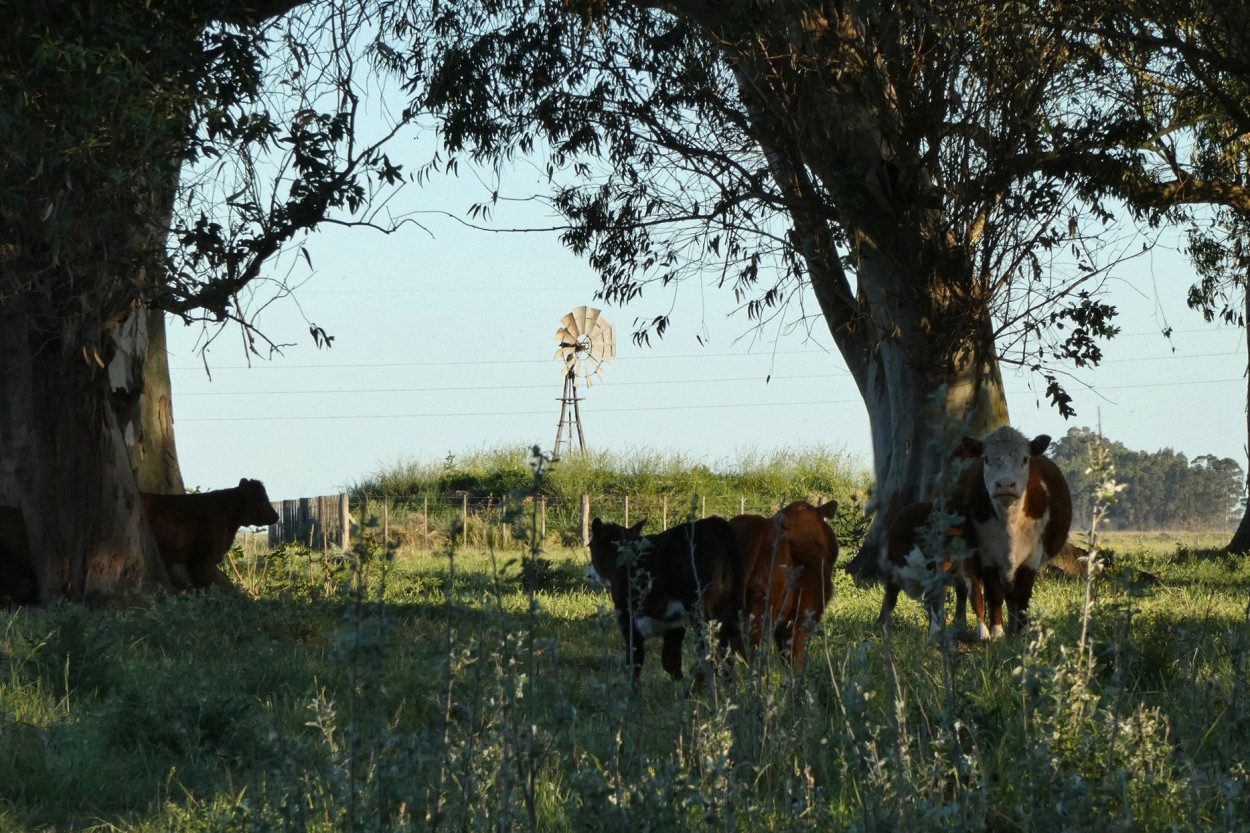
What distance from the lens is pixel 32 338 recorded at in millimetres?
13523

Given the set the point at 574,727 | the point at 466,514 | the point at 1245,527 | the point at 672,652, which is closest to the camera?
the point at 574,727

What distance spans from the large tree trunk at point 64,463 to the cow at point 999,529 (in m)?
7.56

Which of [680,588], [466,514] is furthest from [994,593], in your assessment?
[466,514]

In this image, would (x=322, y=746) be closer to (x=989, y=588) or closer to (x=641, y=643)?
(x=641, y=643)

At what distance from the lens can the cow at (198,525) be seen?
1516cm

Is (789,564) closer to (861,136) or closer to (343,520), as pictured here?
(861,136)

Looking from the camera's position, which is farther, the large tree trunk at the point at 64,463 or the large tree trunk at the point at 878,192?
the large tree trunk at the point at 878,192

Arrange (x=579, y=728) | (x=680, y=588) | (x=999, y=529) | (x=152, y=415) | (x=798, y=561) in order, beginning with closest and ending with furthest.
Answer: (x=579, y=728) → (x=680, y=588) → (x=798, y=561) → (x=999, y=529) → (x=152, y=415)

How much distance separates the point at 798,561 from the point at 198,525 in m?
8.65

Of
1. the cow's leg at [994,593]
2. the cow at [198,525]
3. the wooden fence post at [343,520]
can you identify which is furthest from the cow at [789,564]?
the wooden fence post at [343,520]

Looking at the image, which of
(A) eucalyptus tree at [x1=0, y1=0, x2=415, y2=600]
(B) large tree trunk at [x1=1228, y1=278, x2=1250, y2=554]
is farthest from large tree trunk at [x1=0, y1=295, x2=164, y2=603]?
(B) large tree trunk at [x1=1228, y1=278, x2=1250, y2=554]

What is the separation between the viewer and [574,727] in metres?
4.45

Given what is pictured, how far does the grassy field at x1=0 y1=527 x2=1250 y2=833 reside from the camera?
339 cm

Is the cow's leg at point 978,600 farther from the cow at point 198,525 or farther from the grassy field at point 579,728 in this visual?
A: the cow at point 198,525
